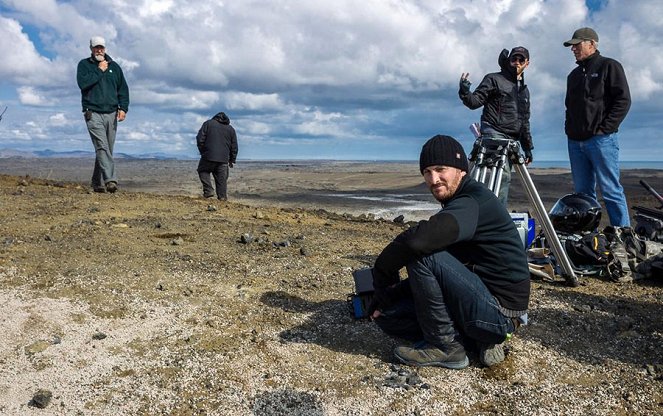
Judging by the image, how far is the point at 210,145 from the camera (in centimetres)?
1281

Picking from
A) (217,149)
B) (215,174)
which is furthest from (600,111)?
(215,174)

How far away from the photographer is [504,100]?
7250 mm

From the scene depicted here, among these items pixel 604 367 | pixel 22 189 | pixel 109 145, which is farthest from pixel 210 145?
pixel 604 367

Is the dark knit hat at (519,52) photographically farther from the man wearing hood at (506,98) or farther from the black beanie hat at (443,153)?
the black beanie hat at (443,153)

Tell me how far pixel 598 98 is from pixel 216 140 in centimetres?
803

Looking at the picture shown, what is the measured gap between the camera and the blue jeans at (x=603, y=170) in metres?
7.17

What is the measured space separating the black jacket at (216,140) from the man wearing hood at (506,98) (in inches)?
274

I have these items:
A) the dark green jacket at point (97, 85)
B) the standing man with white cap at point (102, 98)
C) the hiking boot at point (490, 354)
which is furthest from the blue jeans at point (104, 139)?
the hiking boot at point (490, 354)

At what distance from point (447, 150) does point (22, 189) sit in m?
9.30

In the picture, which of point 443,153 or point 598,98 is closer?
point 443,153

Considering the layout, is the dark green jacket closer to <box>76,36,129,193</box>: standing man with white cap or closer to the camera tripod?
<box>76,36,129,193</box>: standing man with white cap

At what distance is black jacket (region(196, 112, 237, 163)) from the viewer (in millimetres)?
12820

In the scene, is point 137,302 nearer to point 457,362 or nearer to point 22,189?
point 457,362

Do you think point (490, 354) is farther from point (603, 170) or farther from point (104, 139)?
point (104, 139)
